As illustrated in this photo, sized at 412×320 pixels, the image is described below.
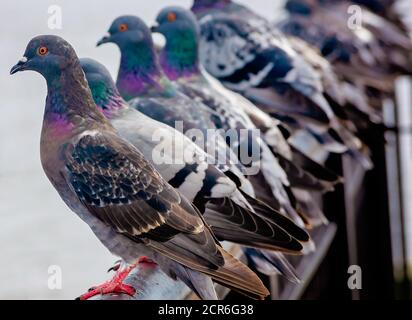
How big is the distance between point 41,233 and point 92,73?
320mm

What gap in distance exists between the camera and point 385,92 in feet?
10.6

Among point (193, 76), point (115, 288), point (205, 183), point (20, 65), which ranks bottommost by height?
point (115, 288)

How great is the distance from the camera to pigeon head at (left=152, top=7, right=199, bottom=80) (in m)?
1.84

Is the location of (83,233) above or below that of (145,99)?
below

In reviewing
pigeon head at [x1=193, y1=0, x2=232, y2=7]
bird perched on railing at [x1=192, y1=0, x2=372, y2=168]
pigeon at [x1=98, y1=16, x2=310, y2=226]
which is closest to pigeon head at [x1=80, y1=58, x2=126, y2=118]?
pigeon at [x1=98, y1=16, x2=310, y2=226]

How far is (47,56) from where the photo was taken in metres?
1.36

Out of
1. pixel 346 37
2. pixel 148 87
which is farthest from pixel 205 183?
pixel 346 37

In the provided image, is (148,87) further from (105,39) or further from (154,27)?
(154,27)

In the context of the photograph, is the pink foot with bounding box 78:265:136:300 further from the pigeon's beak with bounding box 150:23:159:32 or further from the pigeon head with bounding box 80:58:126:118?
the pigeon's beak with bounding box 150:23:159:32

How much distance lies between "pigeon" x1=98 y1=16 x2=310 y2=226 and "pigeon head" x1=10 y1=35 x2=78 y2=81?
238 millimetres

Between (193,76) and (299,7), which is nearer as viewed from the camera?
(193,76)

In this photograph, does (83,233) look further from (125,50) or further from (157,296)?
(125,50)

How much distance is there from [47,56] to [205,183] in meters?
0.34
